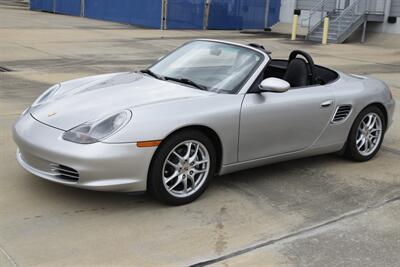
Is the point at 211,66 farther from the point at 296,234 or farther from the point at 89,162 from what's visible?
the point at 296,234

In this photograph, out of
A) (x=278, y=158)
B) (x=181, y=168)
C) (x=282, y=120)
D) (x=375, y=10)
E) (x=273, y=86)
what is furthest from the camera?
(x=375, y=10)

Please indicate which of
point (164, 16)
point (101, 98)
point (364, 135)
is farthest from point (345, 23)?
point (101, 98)

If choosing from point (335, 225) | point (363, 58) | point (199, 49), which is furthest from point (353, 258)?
point (363, 58)

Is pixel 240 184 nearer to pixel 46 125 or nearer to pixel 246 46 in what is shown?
pixel 246 46

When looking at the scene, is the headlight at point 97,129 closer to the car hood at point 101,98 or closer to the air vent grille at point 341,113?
the car hood at point 101,98

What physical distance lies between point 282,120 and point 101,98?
159cm

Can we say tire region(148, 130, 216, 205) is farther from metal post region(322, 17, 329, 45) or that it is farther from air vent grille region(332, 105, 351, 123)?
metal post region(322, 17, 329, 45)

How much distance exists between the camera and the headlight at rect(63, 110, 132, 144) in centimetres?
401

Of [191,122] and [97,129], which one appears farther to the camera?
[191,122]

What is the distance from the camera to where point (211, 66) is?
5086 millimetres

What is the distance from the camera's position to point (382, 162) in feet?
19.3

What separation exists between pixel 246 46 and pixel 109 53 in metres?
10.3

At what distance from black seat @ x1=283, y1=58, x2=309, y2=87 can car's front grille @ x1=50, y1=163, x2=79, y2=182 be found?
8.15 ft

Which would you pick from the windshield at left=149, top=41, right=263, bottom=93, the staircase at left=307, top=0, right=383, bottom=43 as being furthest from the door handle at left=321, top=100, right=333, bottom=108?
the staircase at left=307, top=0, right=383, bottom=43
